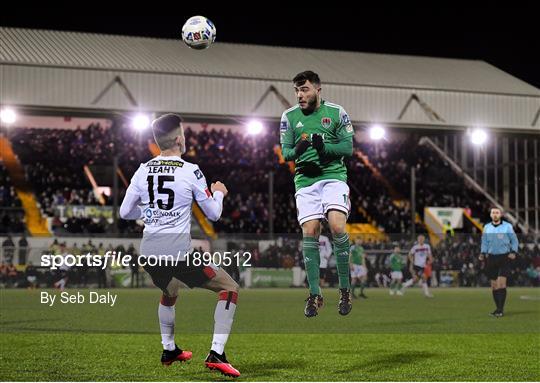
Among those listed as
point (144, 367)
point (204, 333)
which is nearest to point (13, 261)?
point (204, 333)

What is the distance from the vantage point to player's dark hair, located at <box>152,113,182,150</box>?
6578 mm

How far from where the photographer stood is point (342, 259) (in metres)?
6.84

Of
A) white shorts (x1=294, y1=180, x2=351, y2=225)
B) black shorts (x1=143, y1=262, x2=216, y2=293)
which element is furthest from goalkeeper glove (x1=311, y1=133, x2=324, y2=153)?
black shorts (x1=143, y1=262, x2=216, y2=293)

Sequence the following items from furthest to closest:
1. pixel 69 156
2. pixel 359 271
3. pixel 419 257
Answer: pixel 69 156
pixel 419 257
pixel 359 271

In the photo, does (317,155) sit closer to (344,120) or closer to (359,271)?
(344,120)

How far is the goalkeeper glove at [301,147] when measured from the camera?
6.35m

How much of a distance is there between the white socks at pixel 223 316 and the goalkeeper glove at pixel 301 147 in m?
1.73

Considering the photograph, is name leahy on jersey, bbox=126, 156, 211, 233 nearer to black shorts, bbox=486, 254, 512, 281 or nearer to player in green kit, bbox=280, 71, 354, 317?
player in green kit, bbox=280, 71, 354, 317

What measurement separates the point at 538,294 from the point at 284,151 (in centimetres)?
2478

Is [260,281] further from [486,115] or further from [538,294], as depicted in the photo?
[486,115]

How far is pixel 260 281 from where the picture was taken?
94.6ft

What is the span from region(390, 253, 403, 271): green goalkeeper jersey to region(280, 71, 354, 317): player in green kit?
70.8 ft

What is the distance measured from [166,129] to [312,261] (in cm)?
156

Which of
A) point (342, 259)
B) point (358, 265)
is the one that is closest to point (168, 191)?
point (342, 259)
